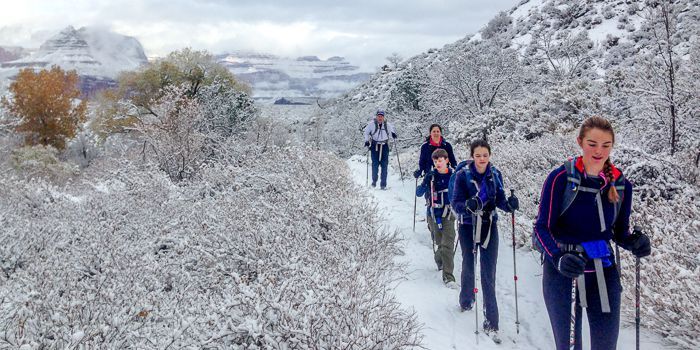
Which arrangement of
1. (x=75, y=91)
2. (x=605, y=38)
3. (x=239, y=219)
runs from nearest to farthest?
(x=239, y=219), (x=605, y=38), (x=75, y=91)

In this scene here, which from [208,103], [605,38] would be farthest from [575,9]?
[208,103]

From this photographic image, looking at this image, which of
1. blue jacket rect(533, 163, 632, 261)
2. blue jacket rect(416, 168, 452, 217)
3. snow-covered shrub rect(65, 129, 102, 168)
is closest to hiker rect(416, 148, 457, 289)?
blue jacket rect(416, 168, 452, 217)

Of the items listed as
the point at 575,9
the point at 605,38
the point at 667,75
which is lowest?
the point at 667,75

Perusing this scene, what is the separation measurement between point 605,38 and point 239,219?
2706 cm

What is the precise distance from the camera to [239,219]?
6.21 m

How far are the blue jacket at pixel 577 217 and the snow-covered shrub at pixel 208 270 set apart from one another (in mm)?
1267

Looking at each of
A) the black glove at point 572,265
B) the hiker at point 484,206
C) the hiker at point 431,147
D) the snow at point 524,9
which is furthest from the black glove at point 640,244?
the snow at point 524,9

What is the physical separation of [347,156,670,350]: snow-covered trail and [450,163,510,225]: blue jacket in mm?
1121

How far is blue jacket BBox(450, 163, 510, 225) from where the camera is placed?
4.40 metres

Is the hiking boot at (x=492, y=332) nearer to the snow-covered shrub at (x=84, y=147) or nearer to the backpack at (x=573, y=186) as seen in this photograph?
the backpack at (x=573, y=186)

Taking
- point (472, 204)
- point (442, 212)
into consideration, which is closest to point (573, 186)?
point (472, 204)

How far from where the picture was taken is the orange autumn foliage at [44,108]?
27.9 metres

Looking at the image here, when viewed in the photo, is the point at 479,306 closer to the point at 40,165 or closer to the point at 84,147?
the point at 40,165

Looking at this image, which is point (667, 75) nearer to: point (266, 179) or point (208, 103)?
point (266, 179)
